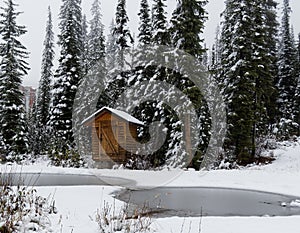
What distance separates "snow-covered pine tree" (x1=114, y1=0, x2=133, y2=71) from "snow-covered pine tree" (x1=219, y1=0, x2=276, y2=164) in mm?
8758

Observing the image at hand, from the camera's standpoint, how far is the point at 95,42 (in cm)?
3534

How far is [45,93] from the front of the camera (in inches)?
1339

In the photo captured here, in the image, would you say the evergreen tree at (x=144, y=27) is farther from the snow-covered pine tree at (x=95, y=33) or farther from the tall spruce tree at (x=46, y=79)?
the tall spruce tree at (x=46, y=79)

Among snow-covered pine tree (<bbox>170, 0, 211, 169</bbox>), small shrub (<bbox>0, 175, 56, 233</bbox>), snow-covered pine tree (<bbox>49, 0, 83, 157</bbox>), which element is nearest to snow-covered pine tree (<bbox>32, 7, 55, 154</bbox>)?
snow-covered pine tree (<bbox>49, 0, 83, 157</bbox>)

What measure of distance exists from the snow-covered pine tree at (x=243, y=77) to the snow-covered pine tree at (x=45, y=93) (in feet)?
54.2

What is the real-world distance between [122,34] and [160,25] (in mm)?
5274

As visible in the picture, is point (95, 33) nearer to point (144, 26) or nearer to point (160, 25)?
point (144, 26)

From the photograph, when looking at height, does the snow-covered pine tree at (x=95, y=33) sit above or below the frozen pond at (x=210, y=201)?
above

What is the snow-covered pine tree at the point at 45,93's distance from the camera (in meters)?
28.4

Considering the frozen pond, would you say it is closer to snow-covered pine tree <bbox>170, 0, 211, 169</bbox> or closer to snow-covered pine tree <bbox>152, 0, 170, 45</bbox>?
snow-covered pine tree <bbox>170, 0, 211, 169</bbox>

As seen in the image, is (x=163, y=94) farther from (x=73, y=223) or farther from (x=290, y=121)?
(x=73, y=223)

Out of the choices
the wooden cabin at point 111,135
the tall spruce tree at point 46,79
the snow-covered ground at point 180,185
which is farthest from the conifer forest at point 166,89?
the snow-covered ground at point 180,185

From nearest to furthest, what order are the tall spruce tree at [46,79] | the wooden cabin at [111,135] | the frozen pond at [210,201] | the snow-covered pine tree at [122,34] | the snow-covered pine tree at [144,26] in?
the frozen pond at [210,201] < the wooden cabin at [111,135] < the snow-covered pine tree at [122,34] < the snow-covered pine tree at [144,26] < the tall spruce tree at [46,79]

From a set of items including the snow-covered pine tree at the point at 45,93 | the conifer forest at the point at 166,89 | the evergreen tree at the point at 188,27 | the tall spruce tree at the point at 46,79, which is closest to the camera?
the evergreen tree at the point at 188,27
